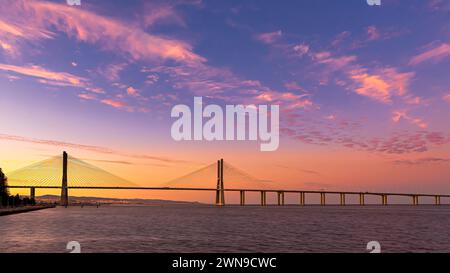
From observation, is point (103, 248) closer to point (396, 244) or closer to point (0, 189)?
point (396, 244)

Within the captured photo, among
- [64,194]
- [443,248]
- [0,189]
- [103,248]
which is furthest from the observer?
[64,194]

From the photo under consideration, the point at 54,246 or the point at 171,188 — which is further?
the point at 171,188
